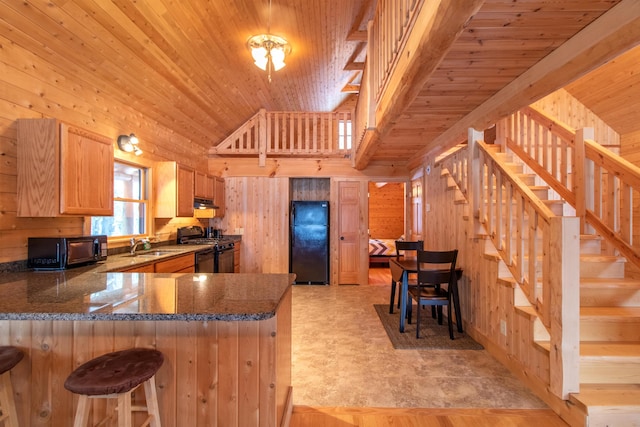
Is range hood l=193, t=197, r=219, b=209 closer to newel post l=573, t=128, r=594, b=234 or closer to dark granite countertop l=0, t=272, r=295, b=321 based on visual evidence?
dark granite countertop l=0, t=272, r=295, b=321

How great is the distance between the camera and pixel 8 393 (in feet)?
4.53

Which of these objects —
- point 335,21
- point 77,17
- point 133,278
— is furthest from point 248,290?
point 335,21

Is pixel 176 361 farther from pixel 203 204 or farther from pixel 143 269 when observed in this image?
pixel 203 204

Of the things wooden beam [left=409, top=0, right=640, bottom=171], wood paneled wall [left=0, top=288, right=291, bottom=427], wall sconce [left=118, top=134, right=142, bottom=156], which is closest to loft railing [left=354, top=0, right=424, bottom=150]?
wooden beam [left=409, top=0, right=640, bottom=171]

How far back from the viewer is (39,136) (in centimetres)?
223

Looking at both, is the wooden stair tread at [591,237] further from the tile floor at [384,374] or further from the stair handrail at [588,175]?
the tile floor at [384,374]

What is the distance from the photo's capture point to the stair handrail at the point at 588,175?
8.95 ft

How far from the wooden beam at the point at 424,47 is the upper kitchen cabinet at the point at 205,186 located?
3172 mm

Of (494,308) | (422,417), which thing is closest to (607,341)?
(494,308)

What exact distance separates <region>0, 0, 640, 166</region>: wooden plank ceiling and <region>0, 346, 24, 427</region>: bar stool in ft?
6.86

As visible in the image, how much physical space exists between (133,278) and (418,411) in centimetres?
205

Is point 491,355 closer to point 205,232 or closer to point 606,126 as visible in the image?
point 606,126

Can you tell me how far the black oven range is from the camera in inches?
158

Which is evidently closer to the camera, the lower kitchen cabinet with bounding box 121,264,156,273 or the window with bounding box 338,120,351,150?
the lower kitchen cabinet with bounding box 121,264,156,273
